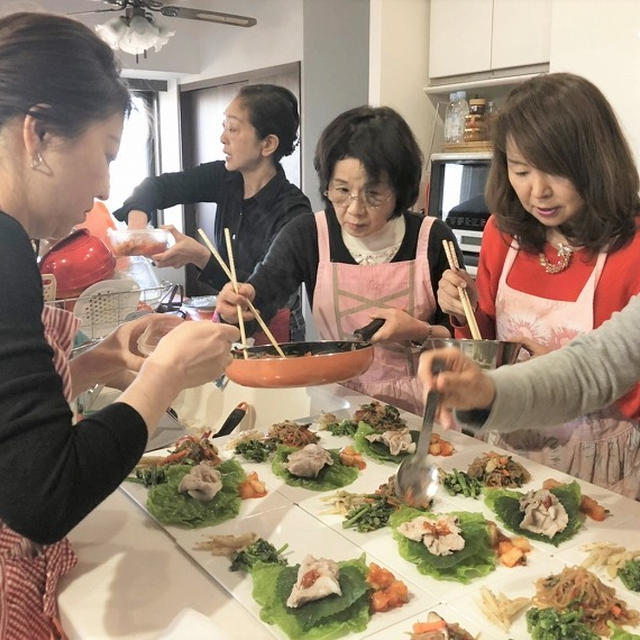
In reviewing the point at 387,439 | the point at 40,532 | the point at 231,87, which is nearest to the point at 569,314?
the point at 387,439

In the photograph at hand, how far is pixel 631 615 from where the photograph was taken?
2.38ft

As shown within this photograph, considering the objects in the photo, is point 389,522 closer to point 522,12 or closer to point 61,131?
point 61,131

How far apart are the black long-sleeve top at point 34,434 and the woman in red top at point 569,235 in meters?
0.86

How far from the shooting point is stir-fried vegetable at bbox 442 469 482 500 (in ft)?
3.32

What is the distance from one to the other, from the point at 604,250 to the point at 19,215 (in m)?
1.01

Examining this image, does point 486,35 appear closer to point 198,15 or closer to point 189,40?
point 198,15

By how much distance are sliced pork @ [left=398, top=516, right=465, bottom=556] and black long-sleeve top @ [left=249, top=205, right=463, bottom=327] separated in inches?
29.3

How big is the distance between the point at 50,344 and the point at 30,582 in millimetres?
288

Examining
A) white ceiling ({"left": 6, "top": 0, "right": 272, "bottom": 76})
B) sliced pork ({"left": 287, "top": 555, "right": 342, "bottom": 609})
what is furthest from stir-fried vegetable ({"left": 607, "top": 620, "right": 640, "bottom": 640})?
white ceiling ({"left": 6, "top": 0, "right": 272, "bottom": 76})

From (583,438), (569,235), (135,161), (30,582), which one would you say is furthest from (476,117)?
(135,161)

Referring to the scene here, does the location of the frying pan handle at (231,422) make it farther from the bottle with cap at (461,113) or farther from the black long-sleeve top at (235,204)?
the bottle with cap at (461,113)

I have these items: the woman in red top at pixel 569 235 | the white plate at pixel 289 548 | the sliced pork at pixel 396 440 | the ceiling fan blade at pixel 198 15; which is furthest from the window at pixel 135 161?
the white plate at pixel 289 548

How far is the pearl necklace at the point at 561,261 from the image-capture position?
133 centimetres

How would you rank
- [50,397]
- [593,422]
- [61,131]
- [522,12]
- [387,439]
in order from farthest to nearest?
[522,12]
[593,422]
[387,439]
[61,131]
[50,397]
